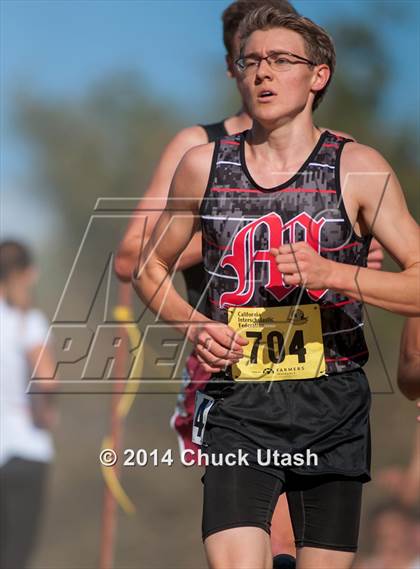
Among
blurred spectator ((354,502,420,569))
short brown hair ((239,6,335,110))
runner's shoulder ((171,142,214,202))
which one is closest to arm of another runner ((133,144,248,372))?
runner's shoulder ((171,142,214,202))

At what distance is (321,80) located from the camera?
3.38m

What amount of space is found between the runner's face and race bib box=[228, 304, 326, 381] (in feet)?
1.92

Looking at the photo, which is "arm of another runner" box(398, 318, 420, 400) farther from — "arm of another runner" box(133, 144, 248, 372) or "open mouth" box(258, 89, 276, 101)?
"open mouth" box(258, 89, 276, 101)

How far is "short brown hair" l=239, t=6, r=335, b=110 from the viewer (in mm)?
3311

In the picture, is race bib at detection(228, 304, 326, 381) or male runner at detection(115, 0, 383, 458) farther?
male runner at detection(115, 0, 383, 458)

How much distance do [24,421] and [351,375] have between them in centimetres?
301

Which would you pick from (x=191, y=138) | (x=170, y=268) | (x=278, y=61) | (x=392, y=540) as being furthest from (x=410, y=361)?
(x=392, y=540)

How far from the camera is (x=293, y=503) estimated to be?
330cm

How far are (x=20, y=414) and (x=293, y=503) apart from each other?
2.82 m

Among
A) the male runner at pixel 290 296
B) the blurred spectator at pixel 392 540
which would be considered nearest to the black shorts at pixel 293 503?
the male runner at pixel 290 296

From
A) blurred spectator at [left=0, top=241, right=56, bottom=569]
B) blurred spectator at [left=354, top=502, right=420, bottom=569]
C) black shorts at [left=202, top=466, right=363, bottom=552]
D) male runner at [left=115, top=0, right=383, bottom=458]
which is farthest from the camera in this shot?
blurred spectator at [left=0, top=241, right=56, bottom=569]

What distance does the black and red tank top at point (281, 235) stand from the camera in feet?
10.5

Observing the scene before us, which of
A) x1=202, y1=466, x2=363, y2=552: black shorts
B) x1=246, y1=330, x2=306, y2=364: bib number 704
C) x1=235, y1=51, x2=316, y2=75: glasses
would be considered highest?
x1=235, y1=51, x2=316, y2=75: glasses

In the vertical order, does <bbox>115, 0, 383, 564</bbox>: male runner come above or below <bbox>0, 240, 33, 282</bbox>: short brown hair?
below
